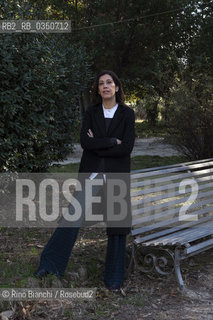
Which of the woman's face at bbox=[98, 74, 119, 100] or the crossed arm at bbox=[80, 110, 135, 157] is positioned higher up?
the woman's face at bbox=[98, 74, 119, 100]

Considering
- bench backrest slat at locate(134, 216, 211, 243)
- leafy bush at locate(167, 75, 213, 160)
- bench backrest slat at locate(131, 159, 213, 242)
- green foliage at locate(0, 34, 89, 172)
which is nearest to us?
bench backrest slat at locate(134, 216, 211, 243)

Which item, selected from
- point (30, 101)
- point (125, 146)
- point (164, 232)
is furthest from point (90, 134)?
point (30, 101)

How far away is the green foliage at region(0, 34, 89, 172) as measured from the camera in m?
5.73

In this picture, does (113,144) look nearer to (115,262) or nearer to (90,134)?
(90,134)

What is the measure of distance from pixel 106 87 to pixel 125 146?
55 centimetres

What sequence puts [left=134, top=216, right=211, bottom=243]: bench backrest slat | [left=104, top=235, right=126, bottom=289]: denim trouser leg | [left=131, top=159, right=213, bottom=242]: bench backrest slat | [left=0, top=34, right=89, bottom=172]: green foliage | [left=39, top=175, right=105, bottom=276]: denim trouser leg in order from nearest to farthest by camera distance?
[left=39, top=175, right=105, bottom=276]: denim trouser leg < [left=104, top=235, right=126, bottom=289]: denim trouser leg < [left=134, top=216, right=211, bottom=243]: bench backrest slat < [left=131, top=159, right=213, bottom=242]: bench backrest slat < [left=0, top=34, right=89, bottom=172]: green foliage

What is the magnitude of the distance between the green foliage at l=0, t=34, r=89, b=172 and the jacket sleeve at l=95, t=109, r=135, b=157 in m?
2.18

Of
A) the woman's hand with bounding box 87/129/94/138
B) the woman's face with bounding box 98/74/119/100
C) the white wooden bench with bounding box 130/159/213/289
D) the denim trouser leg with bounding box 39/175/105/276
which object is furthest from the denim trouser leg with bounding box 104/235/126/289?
the woman's face with bounding box 98/74/119/100

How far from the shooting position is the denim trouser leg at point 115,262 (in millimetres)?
3900

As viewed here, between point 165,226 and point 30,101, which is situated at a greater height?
point 30,101

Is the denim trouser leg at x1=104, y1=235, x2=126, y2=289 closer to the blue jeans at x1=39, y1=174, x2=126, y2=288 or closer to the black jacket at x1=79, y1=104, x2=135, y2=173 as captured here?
the blue jeans at x1=39, y1=174, x2=126, y2=288

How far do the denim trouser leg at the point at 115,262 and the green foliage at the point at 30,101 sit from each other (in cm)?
245

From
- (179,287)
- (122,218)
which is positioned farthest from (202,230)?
(122,218)

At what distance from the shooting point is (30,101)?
591 cm
